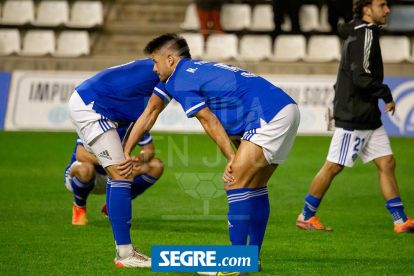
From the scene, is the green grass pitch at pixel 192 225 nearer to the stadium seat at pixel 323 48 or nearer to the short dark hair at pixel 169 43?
the short dark hair at pixel 169 43

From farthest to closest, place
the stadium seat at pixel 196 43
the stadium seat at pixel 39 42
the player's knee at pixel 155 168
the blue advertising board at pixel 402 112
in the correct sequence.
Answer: the stadium seat at pixel 39 42
the stadium seat at pixel 196 43
the blue advertising board at pixel 402 112
the player's knee at pixel 155 168

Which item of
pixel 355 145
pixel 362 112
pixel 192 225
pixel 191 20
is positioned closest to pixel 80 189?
pixel 192 225

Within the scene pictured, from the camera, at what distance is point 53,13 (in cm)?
1352

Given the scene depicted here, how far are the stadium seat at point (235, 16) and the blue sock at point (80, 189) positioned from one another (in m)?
8.98

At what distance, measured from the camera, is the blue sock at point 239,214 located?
131 inches

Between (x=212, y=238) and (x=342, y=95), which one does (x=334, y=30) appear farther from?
(x=212, y=238)

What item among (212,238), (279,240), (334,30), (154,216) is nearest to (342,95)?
(279,240)

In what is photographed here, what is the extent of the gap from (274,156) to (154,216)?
2228 millimetres

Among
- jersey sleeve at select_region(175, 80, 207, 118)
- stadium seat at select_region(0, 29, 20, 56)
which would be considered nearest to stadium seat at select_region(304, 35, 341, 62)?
stadium seat at select_region(0, 29, 20, 56)

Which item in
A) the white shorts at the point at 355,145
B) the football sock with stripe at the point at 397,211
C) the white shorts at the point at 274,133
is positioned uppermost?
the white shorts at the point at 274,133

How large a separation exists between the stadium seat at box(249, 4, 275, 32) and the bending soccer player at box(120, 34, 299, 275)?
9.99 meters

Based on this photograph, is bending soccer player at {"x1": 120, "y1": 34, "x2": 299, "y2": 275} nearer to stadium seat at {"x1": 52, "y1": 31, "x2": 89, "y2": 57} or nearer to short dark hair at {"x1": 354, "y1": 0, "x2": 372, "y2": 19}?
short dark hair at {"x1": 354, "y1": 0, "x2": 372, "y2": 19}

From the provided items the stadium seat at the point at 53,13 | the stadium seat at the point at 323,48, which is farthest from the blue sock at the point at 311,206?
the stadium seat at the point at 53,13

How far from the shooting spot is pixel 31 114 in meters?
10.6
